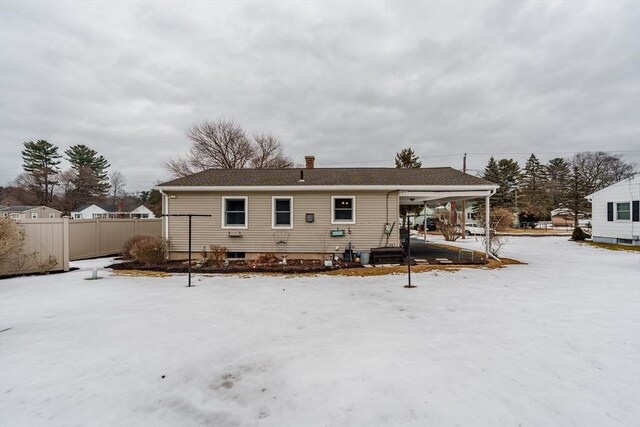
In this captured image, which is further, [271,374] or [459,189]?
[459,189]

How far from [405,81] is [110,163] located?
60687mm

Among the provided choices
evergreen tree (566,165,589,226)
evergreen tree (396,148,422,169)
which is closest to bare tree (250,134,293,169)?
evergreen tree (396,148,422,169)

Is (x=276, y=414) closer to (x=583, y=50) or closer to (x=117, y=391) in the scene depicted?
(x=117, y=391)

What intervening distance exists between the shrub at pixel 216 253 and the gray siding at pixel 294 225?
0.62 feet

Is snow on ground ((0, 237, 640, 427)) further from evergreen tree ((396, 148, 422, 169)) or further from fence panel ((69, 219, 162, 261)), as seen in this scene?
evergreen tree ((396, 148, 422, 169))

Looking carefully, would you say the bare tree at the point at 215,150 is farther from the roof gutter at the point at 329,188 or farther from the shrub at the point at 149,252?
the shrub at the point at 149,252

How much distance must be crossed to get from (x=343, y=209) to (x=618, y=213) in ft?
59.2

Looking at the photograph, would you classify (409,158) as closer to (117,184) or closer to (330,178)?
(330,178)

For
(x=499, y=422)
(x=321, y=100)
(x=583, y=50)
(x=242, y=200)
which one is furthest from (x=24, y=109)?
(x=583, y=50)

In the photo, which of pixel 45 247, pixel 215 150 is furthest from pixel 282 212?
pixel 215 150

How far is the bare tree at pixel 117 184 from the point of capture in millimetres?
58338

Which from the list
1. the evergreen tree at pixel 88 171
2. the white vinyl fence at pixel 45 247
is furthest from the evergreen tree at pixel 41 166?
the white vinyl fence at pixel 45 247

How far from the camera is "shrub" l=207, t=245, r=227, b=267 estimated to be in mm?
11102

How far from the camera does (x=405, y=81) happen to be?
18.7m
